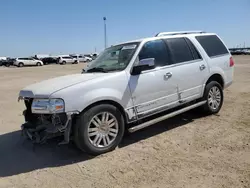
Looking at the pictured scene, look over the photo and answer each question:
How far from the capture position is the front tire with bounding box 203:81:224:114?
6.16 meters

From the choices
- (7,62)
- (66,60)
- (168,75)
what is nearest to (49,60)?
(66,60)

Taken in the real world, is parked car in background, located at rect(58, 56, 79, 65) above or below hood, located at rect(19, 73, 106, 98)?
below

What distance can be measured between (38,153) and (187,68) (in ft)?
10.8

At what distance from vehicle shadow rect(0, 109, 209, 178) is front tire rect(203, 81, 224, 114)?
2.52 feet

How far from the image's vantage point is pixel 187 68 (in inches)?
223

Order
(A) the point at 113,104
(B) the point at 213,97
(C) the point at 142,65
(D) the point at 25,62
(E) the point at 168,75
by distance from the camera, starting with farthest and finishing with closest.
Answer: (D) the point at 25,62 < (B) the point at 213,97 < (E) the point at 168,75 < (C) the point at 142,65 < (A) the point at 113,104

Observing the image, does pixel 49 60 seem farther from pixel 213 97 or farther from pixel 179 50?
pixel 179 50

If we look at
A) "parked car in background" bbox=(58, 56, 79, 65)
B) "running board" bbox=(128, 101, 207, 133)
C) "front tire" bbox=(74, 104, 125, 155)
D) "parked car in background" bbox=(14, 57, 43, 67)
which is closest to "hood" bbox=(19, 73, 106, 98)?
"front tire" bbox=(74, 104, 125, 155)

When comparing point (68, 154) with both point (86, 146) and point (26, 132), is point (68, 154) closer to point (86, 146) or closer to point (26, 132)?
point (86, 146)

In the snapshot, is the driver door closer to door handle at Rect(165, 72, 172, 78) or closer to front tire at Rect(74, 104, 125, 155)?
door handle at Rect(165, 72, 172, 78)

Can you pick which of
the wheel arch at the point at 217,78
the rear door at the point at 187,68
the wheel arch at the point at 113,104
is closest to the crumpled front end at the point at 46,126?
the wheel arch at the point at 113,104

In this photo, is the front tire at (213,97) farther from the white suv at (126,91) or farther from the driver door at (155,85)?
the driver door at (155,85)

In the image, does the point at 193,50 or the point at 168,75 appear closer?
the point at 168,75

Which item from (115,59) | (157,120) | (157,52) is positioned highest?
(157,52)
